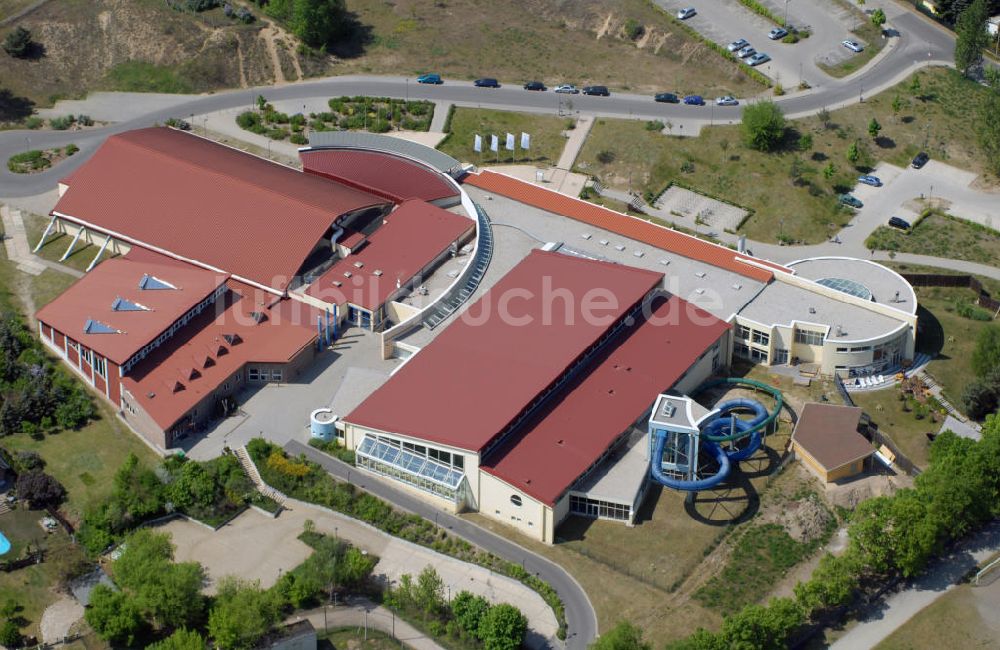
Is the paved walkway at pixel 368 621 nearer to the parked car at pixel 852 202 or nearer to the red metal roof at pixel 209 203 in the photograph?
the red metal roof at pixel 209 203

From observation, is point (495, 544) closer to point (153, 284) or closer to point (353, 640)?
point (353, 640)

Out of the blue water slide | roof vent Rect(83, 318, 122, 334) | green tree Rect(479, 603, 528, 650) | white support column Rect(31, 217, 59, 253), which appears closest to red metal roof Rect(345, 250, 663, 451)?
the blue water slide

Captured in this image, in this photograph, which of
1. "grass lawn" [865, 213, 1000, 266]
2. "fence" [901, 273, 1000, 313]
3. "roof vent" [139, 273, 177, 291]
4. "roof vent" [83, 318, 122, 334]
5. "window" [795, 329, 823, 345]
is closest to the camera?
"roof vent" [83, 318, 122, 334]

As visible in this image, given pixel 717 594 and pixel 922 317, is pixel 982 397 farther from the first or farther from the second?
pixel 717 594

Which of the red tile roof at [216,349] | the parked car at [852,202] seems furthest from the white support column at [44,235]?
the parked car at [852,202]

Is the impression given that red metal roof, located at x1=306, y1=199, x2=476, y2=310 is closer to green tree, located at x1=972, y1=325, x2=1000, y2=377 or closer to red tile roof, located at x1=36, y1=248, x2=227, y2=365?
red tile roof, located at x1=36, y1=248, x2=227, y2=365

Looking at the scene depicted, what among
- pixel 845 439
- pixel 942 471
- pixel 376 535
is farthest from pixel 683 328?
pixel 376 535

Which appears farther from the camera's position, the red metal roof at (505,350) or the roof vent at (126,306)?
the roof vent at (126,306)
